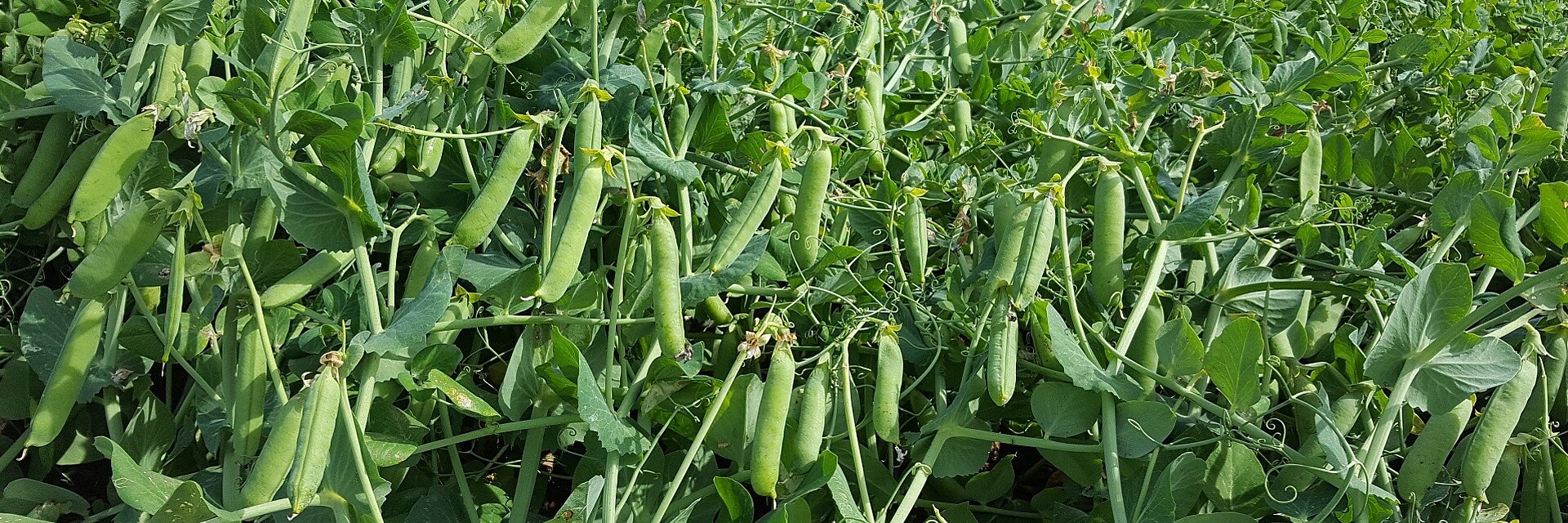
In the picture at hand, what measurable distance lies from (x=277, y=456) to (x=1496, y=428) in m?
1.12

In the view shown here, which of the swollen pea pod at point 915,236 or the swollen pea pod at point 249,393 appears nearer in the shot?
the swollen pea pod at point 249,393

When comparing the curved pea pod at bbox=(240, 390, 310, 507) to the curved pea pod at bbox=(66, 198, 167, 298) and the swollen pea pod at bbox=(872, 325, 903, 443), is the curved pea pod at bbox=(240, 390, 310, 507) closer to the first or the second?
the curved pea pod at bbox=(66, 198, 167, 298)

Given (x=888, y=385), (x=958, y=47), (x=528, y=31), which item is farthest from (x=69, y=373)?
(x=958, y=47)

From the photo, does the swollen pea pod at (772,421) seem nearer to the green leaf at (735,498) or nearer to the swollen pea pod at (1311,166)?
the green leaf at (735,498)

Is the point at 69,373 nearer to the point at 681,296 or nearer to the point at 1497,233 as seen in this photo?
the point at 681,296

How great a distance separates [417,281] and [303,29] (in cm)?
28

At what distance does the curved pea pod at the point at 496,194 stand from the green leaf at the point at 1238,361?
662 mm

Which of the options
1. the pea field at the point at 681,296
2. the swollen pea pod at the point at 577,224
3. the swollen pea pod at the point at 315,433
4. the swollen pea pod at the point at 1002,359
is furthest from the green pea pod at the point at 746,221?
the swollen pea pod at the point at 315,433

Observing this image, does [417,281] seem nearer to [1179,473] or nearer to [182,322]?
[182,322]

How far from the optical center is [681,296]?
36.7 inches

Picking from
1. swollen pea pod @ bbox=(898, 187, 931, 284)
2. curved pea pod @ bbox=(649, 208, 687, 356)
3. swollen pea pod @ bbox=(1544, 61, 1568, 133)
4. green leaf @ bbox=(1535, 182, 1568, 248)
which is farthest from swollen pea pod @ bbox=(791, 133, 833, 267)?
swollen pea pod @ bbox=(1544, 61, 1568, 133)

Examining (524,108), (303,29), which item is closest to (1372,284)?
(524,108)

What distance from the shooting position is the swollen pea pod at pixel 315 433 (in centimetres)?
77

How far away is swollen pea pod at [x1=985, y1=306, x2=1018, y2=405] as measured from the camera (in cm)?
94
